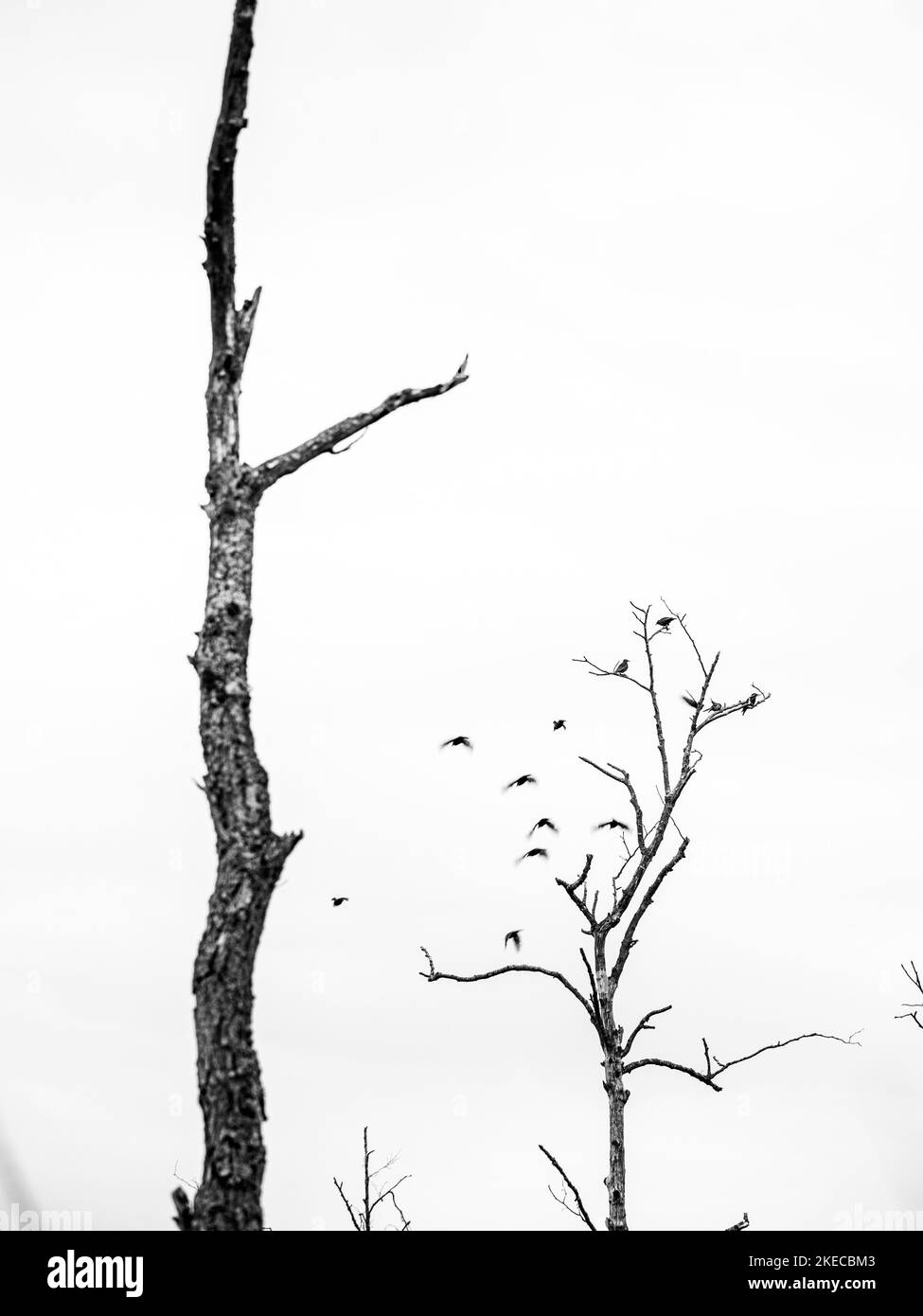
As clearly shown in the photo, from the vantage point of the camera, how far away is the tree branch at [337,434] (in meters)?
8.27

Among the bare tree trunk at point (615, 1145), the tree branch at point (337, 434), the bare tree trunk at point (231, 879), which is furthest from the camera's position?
the bare tree trunk at point (615, 1145)

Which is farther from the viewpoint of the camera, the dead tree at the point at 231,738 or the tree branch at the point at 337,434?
the tree branch at the point at 337,434

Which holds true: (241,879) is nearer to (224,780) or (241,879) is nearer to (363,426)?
(224,780)

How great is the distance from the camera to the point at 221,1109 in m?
6.77

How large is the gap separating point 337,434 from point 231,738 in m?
2.35

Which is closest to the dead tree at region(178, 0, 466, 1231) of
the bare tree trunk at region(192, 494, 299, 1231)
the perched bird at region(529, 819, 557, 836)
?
the bare tree trunk at region(192, 494, 299, 1231)

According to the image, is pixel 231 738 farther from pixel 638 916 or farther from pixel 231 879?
pixel 638 916

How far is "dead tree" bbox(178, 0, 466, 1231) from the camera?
6770mm

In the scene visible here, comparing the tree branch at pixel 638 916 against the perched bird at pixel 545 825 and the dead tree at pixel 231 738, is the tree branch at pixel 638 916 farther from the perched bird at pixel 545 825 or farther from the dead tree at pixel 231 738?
the dead tree at pixel 231 738

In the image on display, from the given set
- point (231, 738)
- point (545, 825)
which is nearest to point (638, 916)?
point (545, 825)

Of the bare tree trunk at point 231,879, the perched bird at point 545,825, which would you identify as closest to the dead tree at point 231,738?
the bare tree trunk at point 231,879

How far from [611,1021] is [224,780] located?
8858 mm
